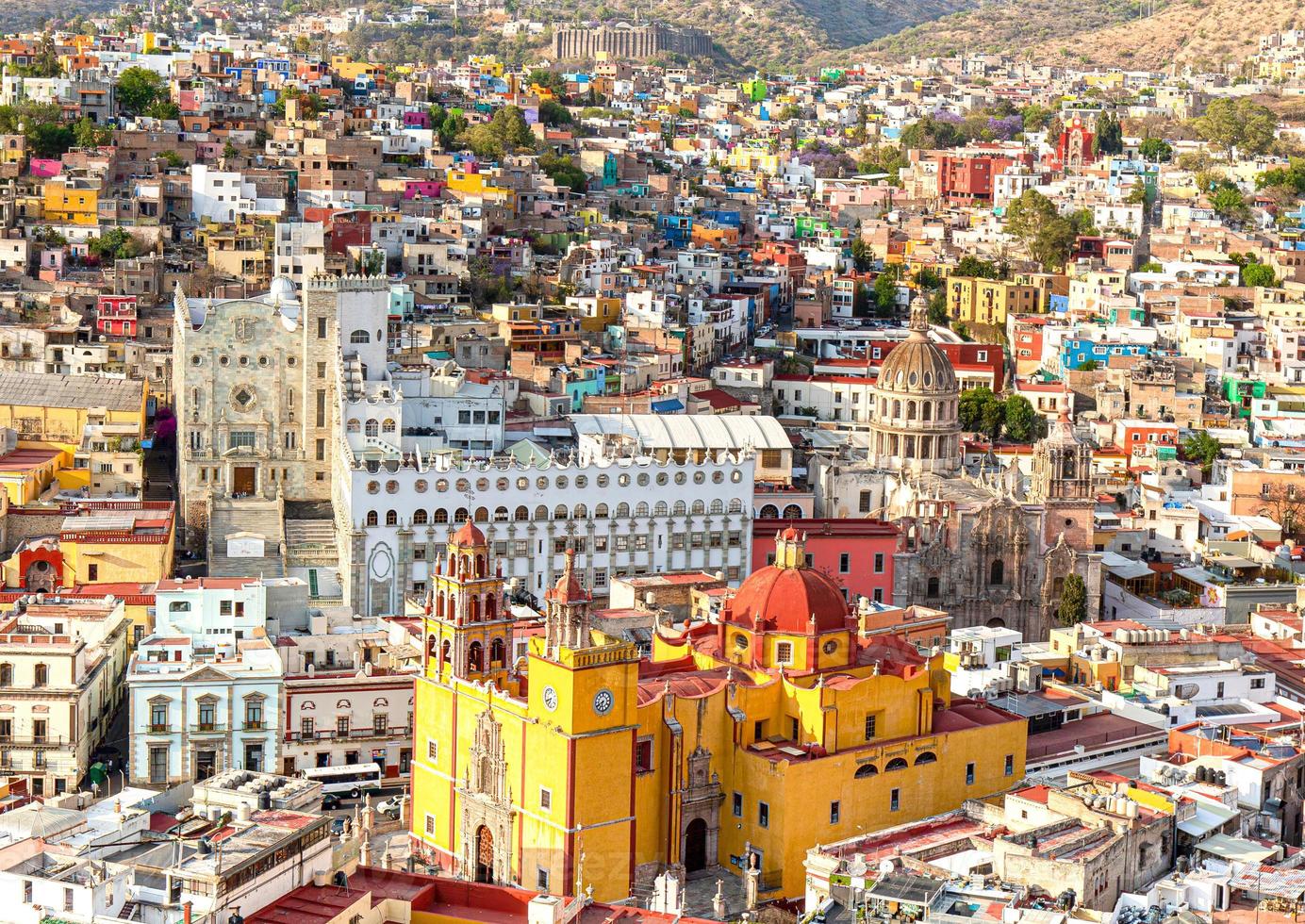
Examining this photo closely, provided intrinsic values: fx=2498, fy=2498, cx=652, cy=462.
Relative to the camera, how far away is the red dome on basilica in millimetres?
Result: 57031

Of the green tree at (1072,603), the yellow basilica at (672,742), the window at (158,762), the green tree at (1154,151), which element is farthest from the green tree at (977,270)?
the window at (158,762)

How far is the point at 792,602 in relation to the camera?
187 ft

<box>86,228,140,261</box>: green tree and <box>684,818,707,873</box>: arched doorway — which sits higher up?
<box>86,228,140,261</box>: green tree

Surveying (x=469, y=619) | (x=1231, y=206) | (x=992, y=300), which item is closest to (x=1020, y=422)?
(x=992, y=300)

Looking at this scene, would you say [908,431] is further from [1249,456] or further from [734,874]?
[734,874]

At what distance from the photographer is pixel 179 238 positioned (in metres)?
110

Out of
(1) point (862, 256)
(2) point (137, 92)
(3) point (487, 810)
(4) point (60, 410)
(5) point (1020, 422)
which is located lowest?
(3) point (487, 810)

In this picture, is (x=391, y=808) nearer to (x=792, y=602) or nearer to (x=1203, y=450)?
(x=792, y=602)

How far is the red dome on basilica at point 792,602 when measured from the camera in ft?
187

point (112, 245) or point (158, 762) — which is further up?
point (112, 245)

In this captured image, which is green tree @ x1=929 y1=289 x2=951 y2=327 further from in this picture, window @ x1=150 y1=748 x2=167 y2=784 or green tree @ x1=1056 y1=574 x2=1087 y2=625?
window @ x1=150 y1=748 x2=167 y2=784

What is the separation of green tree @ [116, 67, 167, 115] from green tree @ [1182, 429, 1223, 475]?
5848 cm

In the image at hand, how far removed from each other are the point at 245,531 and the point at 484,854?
24.5 meters

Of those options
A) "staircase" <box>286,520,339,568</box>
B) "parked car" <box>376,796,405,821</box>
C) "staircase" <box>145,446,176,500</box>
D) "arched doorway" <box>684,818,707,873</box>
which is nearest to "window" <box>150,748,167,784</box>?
"parked car" <box>376,796,405,821</box>
